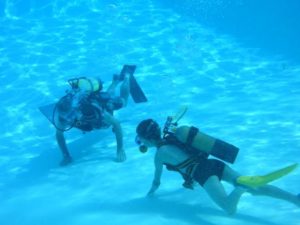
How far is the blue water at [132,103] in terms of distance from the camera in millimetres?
7004

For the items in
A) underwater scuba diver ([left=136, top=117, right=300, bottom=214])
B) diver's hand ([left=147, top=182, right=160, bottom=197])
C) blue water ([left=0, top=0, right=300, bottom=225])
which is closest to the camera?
underwater scuba diver ([left=136, top=117, right=300, bottom=214])

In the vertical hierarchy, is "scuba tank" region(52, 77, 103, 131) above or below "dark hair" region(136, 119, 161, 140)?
above

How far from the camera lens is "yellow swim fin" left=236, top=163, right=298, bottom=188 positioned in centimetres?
522

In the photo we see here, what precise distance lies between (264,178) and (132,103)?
286 inches

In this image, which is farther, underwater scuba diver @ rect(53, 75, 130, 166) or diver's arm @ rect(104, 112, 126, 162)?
diver's arm @ rect(104, 112, 126, 162)

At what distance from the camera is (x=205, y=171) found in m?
5.92

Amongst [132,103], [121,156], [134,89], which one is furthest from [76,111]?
[132,103]

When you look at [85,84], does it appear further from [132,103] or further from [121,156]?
[132,103]

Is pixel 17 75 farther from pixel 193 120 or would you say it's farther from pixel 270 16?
pixel 270 16

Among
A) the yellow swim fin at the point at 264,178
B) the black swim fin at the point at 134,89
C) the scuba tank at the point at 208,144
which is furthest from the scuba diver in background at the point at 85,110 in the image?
the yellow swim fin at the point at 264,178

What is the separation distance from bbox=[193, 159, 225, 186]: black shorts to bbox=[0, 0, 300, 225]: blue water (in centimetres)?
70

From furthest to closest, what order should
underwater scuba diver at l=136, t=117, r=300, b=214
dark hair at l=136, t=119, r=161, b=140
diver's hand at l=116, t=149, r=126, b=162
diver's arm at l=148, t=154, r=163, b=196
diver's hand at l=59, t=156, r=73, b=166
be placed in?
diver's hand at l=59, t=156, r=73, b=166 < diver's hand at l=116, t=149, r=126, b=162 < diver's arm at l=148, t=154, r=163, b=196 < dark hair at l=136, t=119, r=161, b=140 < underwater scuba diver at l=136, t=117, r=300, b=214

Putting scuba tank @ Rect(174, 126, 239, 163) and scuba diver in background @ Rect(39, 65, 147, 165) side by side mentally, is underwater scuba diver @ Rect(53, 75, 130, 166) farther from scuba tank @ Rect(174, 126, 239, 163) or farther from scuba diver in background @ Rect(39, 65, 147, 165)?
scuba tank @ Rect(174, 126, 239, 163)

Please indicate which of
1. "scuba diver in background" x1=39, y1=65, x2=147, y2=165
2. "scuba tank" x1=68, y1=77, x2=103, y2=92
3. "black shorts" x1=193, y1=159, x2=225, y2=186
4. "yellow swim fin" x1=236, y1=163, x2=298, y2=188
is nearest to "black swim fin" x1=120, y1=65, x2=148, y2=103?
"scuba diver in background" x1=39, y1=65, x2=147, y2=165
